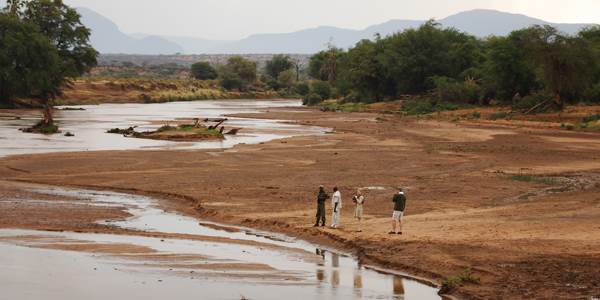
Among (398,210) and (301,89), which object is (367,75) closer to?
(301,89)

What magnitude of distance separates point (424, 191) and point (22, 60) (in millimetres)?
79456

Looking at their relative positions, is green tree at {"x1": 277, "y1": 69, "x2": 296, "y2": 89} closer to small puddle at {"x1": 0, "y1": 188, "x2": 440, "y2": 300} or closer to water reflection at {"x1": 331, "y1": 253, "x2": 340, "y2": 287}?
small puddle at {"x1": 0, "y1": 188, "x2": 440, "y2": 300}

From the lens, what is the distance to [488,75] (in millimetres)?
91938

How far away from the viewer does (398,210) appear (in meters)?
23.5

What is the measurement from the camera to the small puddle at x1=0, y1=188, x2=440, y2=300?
17.7m

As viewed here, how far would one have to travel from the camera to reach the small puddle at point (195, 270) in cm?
1772

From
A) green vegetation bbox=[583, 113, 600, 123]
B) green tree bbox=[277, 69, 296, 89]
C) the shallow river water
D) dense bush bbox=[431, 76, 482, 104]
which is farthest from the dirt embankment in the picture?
green tree bbox=[277, 69, 296, 89]

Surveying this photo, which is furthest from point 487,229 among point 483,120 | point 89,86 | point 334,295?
point 89,86

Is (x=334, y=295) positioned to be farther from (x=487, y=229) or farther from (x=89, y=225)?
(x=89, y=225)

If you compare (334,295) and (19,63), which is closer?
(334,295)

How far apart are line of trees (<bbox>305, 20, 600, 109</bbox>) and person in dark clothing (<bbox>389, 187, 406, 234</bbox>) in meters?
56.2

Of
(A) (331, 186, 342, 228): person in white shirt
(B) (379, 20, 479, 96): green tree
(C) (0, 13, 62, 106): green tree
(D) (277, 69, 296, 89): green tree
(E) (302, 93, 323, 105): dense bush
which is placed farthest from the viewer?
(D) (277, 69, 296, 89): green tree

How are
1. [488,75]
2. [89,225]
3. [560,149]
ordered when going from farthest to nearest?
1. [488,75]
2. [560,149]
3. [89,225]

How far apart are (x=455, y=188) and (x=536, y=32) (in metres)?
49.3
